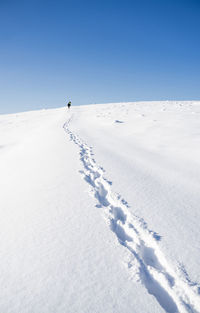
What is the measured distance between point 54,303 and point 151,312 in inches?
32.1

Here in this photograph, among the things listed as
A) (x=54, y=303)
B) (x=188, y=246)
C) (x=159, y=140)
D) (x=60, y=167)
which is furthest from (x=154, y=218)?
(x=159, y=140)

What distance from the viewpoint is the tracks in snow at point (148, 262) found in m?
1.92

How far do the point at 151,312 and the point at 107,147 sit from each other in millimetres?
7007

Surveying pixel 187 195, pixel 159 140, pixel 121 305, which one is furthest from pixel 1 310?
pixel 159 140

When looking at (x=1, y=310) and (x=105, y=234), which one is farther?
(x=105, y=234)

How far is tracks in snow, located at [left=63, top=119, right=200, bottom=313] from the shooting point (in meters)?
1.92

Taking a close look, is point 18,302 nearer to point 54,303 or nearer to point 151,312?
point 54,303

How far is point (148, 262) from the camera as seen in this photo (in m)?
2.41

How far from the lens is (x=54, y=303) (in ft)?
6.02

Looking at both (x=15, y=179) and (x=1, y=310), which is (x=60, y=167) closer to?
(x=15, y=179)

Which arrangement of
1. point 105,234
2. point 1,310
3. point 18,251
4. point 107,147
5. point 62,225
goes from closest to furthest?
point 1,310, point 18,251, point 105,234, point 62,225, point 107,147

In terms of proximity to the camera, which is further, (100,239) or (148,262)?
(100,239)

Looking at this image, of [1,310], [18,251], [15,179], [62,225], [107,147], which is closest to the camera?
[1,310]

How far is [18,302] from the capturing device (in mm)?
1856
